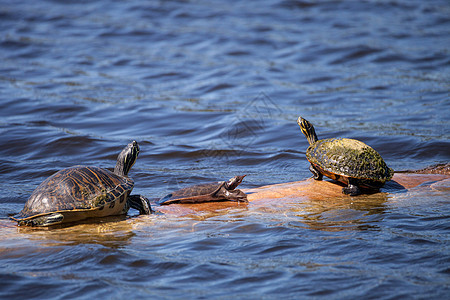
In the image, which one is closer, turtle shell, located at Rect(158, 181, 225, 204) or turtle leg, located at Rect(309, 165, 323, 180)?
turtle shell, located at Rect(158, 181, 225, 204)

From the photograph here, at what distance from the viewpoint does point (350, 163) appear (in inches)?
220

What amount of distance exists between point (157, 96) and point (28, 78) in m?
3.96

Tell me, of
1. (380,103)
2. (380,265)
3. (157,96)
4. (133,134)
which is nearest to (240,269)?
(380,265)

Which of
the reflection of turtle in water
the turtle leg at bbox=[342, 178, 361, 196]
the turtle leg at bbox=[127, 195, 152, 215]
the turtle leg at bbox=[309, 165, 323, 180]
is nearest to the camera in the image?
the turtle leg at bbox=[127, 195, 152, 215]

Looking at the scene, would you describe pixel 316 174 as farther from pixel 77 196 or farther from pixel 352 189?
pixel 77 196

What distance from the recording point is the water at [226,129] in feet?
12.9

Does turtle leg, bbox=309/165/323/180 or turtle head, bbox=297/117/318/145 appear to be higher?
turtle head, bbox=297/117/318/145

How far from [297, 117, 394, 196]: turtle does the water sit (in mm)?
273

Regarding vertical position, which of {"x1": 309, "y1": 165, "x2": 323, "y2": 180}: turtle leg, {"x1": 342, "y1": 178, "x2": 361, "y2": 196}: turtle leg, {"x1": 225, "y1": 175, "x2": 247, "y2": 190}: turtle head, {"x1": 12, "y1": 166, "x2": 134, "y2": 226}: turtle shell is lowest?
{"x1": 342, "y1": 178, "x2": 361, "y2": 196}: turtle leg

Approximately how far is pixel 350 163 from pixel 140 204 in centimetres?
237

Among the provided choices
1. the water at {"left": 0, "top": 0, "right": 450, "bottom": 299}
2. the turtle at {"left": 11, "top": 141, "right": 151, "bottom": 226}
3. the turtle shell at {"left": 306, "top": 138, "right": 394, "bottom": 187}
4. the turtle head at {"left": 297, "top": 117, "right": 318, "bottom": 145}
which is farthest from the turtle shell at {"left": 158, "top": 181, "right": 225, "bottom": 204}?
the turtle head at {"left": 297, "top": 117, "right": 318, "bottom": 145}

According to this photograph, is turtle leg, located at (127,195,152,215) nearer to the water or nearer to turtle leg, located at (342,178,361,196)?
the water

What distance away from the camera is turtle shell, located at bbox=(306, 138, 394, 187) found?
5.57m

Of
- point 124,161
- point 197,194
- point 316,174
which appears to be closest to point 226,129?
point 316,174
